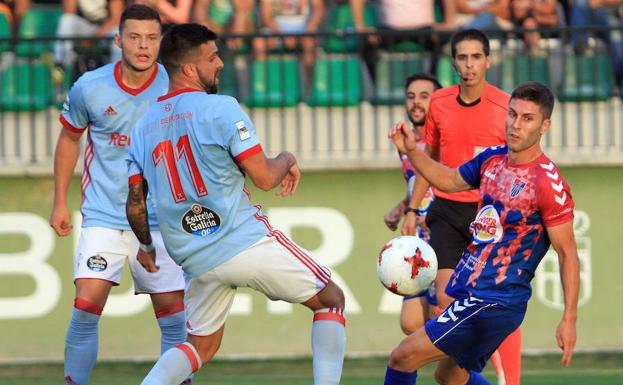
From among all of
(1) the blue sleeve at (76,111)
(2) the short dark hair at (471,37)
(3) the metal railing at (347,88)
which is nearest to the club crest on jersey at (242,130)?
(1) the blue sleeve at (76,111)

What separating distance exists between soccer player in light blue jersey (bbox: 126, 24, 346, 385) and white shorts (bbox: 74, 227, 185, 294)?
4.29 ft

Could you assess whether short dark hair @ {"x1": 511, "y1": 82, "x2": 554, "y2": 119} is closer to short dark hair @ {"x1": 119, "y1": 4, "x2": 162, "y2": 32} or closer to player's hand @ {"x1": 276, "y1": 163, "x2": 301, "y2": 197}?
player's hand @ {"x1": 276, "y1": 163, "x2": 301, "y2": 197}

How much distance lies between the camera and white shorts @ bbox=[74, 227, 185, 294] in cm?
827

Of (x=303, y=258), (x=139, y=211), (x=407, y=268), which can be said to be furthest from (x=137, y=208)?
(x=407, y=268)

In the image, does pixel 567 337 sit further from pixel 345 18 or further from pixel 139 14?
pixel 345 18

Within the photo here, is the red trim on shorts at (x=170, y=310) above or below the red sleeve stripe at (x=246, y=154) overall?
below

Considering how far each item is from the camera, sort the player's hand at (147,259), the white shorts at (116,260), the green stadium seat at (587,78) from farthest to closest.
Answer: the green stadium seat at (587,78) < the white shorts at (116,260) < the player's hand at (147,259)

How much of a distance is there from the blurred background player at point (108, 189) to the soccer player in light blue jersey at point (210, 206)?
1.27m

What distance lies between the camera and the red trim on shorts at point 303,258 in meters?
6.94

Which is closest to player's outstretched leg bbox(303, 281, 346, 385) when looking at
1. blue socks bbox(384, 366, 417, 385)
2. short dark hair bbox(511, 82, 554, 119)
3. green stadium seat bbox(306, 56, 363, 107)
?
blue socks bbox(384, 366, 417, 385)

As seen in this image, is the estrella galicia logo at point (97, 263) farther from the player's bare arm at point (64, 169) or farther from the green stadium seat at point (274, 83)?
the green stadium seat at point (274, 83)

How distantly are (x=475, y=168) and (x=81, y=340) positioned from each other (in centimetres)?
268

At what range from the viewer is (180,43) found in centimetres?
682

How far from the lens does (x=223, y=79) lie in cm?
1212
